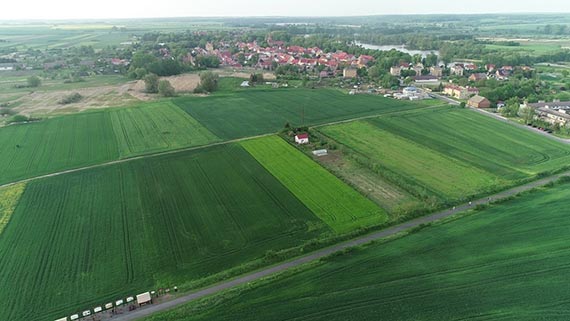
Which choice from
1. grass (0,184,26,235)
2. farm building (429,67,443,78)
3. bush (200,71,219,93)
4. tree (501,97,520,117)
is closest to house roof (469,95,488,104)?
tree (501,97,520,117)

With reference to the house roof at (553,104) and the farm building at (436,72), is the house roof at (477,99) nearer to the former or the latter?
the house roof at (553,104)

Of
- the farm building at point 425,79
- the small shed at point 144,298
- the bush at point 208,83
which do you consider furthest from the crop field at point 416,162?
the farm building at point 425,79

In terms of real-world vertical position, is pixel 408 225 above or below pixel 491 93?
below

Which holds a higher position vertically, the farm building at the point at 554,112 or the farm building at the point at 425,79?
the farm building at the point at 425,79

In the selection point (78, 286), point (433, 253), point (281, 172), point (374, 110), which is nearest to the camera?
point (78, 286)

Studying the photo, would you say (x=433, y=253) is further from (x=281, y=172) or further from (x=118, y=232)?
(x=118, y=232)

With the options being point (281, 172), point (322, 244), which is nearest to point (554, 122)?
point (281, 172)

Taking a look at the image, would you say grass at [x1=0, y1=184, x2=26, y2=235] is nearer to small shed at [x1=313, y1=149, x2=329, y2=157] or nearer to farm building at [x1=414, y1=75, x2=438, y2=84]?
small shed at [x1=313, y1=149, x2=329, y2=157]

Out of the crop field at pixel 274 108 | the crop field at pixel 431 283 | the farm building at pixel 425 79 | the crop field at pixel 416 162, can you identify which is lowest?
the crop field at pixel 431 283
